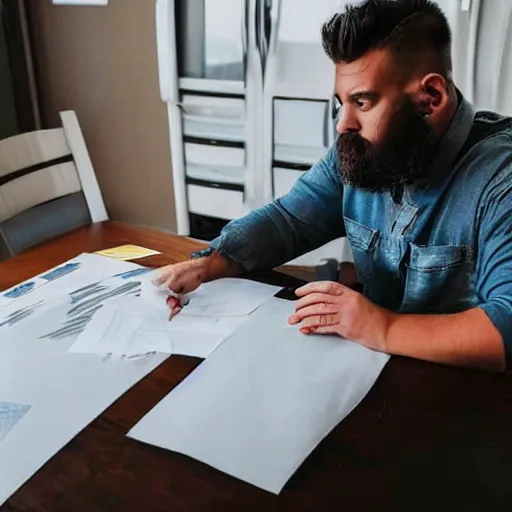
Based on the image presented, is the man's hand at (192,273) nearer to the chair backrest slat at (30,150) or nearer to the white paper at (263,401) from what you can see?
the white paper at (263,401)

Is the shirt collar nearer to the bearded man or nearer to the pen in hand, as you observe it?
the bearded man

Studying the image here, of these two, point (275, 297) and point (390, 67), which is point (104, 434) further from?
point (390, 67)

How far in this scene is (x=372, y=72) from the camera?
102 centimetres

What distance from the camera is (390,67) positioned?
1.02 m

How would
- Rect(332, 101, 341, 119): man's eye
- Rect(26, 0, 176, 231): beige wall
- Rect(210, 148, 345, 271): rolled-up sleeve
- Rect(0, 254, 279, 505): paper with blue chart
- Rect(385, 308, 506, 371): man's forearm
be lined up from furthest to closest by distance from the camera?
Rect(26, 0, 176, 231): beige wall
Rect(210, 148, 345, 271): rolled-up sleeve
Rect(332, 101, 341, 119): man's eye
Rect(385, 308, 506, 371): man's forearm
Rect(0, 254, 279, 505): paper with blue chart

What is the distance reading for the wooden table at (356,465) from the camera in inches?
26.2

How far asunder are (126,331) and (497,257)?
582 millimetres

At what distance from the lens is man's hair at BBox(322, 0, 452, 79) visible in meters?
1.01

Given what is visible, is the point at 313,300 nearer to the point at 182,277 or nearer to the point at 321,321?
the point at 321,321

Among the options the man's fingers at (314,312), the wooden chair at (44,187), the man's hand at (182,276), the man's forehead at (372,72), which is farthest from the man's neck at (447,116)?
the wooden chair at (44,187)

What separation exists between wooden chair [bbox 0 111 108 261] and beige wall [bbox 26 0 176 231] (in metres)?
0.71

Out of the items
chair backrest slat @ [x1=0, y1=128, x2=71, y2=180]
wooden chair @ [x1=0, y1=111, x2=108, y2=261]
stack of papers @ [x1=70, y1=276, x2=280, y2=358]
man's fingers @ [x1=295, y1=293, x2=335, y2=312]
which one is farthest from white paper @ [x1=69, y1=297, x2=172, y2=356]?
chair backrest slat @ [x1=0, y1=128, x2=71, y2=180]

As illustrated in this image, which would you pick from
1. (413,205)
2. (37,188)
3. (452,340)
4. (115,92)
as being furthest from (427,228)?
(115,92)

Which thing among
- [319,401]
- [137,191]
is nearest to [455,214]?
[319,401]
